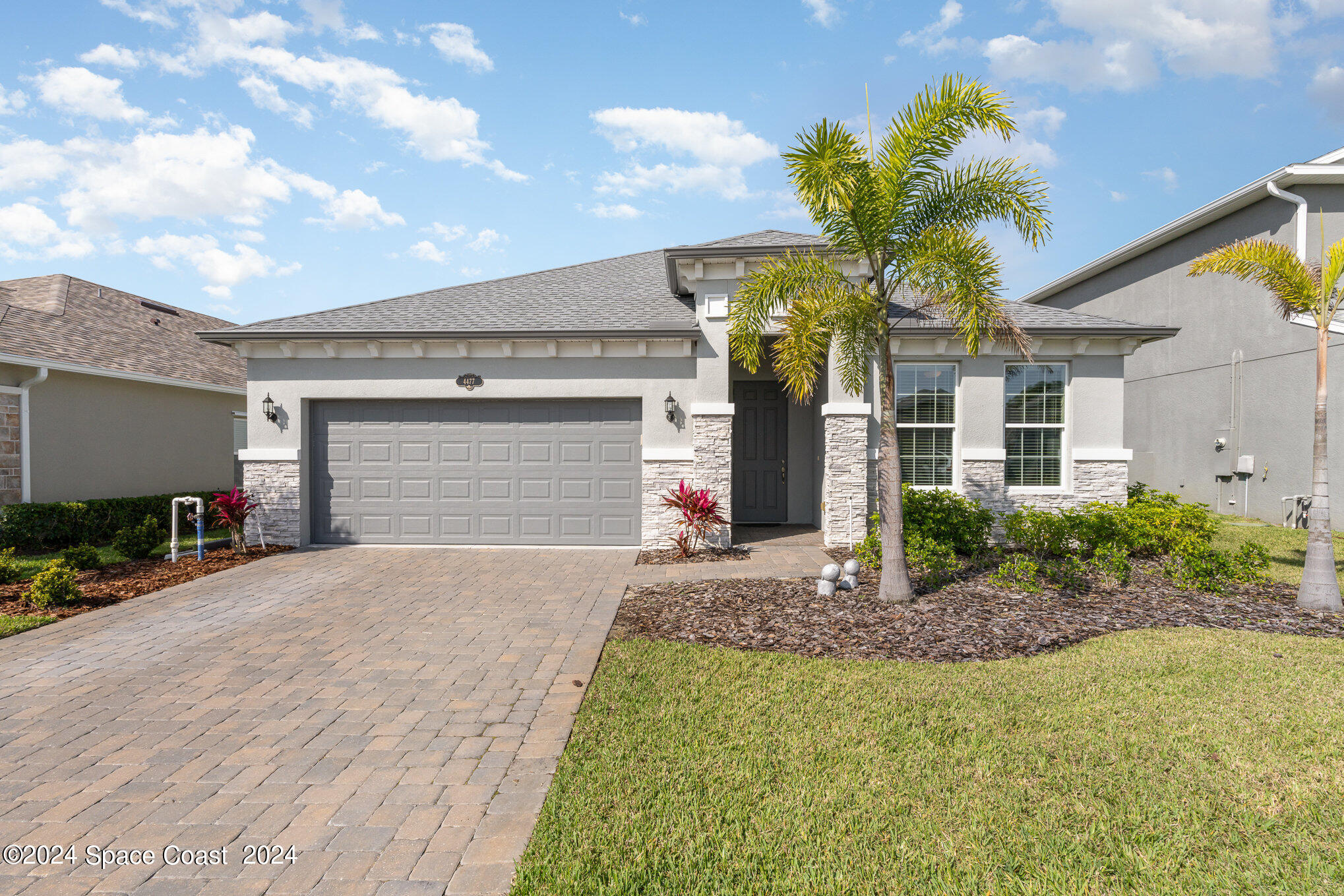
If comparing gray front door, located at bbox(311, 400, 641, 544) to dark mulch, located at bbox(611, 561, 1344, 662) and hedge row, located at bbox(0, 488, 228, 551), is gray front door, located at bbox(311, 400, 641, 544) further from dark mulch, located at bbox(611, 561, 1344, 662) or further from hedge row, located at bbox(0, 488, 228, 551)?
hedge row, located at bbox(0, 488, 228, 551)

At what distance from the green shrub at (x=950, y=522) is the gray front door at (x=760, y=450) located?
11.1 feet

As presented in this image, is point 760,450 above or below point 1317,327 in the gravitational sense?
below

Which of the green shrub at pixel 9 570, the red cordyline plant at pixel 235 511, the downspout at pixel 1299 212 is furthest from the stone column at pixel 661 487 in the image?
the downspout at pixel 1299 212

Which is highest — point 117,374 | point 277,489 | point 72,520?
point 117,374

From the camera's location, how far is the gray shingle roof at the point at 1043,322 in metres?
10.2

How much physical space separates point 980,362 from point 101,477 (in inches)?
638

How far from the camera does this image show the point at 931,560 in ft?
25.1

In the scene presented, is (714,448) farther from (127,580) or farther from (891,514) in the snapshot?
(127,580)

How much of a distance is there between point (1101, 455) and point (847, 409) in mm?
4493

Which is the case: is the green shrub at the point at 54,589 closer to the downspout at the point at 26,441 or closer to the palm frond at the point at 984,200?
the downspout at the point at 26,441

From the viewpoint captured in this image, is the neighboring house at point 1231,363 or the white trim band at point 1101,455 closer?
the white trim band at point 1101,455

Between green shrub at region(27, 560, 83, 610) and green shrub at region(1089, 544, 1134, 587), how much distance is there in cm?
1199

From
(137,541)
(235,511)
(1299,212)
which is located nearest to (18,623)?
(235,511)

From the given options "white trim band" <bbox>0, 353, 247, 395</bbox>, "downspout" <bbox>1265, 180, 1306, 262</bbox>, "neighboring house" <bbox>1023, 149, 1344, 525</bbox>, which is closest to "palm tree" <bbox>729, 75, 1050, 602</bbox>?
"neighboring house" <bbox>1023, 149, 1344, 525</bbox>
